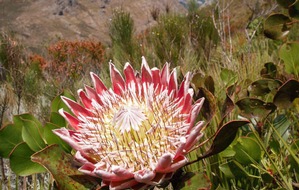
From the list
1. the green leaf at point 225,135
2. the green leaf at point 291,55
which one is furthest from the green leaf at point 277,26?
the green leaf at point 225,135

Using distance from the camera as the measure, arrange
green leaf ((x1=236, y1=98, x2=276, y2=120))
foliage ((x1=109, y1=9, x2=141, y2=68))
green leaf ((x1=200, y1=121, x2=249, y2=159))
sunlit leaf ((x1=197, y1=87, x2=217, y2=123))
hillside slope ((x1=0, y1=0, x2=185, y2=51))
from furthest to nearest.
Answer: hillside slope ((x1=0, y1=0, x2=185, y2=51)) < foliage ((x1=109, y1=9, x2=141, y2=68)) < green leaf ((x1=236, y1=98, x2=276, y2=120)) < sunlit leaf ((x1=197, y1=87, x2=217, y2=123)) < green leaf ((x1=200, y1=121, x2=249, y2=159))

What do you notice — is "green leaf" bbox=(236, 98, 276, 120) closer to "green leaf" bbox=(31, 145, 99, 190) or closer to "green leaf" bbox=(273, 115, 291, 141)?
"green leaf" bbox=(273, 115, 291, 141)

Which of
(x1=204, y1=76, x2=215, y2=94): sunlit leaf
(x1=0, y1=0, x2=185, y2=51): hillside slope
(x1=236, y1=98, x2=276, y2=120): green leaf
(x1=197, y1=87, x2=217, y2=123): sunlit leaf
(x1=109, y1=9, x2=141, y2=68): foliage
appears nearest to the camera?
(x1=197, y1=87, x2=217, y2=123): sunlit leaf

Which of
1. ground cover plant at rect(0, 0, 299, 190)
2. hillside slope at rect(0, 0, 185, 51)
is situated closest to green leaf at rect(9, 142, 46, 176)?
ground cover plant at rect(0, 0, 299, 190)

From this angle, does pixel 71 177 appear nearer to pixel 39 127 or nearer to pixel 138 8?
pixel 39 127

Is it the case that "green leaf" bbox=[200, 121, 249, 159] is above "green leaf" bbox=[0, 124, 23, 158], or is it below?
below
